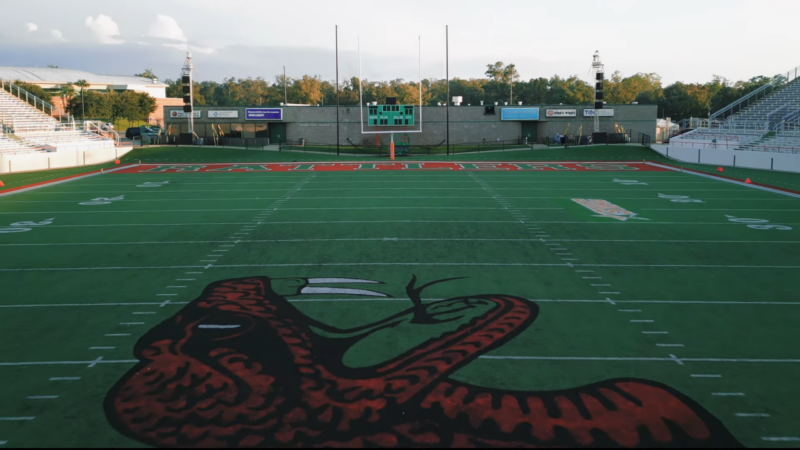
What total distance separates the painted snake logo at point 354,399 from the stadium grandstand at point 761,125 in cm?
2818

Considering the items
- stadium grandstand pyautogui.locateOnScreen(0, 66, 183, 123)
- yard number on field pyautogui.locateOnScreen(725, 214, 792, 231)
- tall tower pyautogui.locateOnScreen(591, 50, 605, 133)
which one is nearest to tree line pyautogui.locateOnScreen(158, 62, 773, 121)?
stadium grandstand pyautogui.locateOnScreen(0, 66, 183, 123)

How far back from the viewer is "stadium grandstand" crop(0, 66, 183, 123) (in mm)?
90050

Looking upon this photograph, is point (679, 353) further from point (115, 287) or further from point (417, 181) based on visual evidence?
point (417, 181)

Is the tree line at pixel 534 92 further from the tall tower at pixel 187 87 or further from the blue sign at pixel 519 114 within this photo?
the tall tower at pixel 187 87

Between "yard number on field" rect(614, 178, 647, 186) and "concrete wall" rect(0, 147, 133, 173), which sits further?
"concrete wall" rect(0, 147, 133, 173)

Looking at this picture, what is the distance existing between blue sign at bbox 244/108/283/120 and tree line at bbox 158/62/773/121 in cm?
2183

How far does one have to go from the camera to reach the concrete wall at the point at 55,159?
90.0ft

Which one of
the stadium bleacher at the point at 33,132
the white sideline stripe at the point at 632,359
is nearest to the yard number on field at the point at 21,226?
the white sideline stripe at the point at 632,359

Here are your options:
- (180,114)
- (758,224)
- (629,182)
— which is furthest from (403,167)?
(180,114)

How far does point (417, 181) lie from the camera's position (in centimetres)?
2409

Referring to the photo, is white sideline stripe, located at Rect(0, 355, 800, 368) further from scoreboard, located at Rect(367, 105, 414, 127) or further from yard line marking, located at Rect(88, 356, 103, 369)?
scoreboard, located at Rect(367, 105, 414, 127)


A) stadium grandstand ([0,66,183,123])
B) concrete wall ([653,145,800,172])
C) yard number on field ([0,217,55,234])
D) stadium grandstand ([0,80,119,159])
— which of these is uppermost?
stadium grandstand ([0,66,183,123])

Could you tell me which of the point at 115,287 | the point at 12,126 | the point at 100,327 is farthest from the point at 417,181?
the point at 12,126

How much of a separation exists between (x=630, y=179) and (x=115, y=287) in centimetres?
2073
